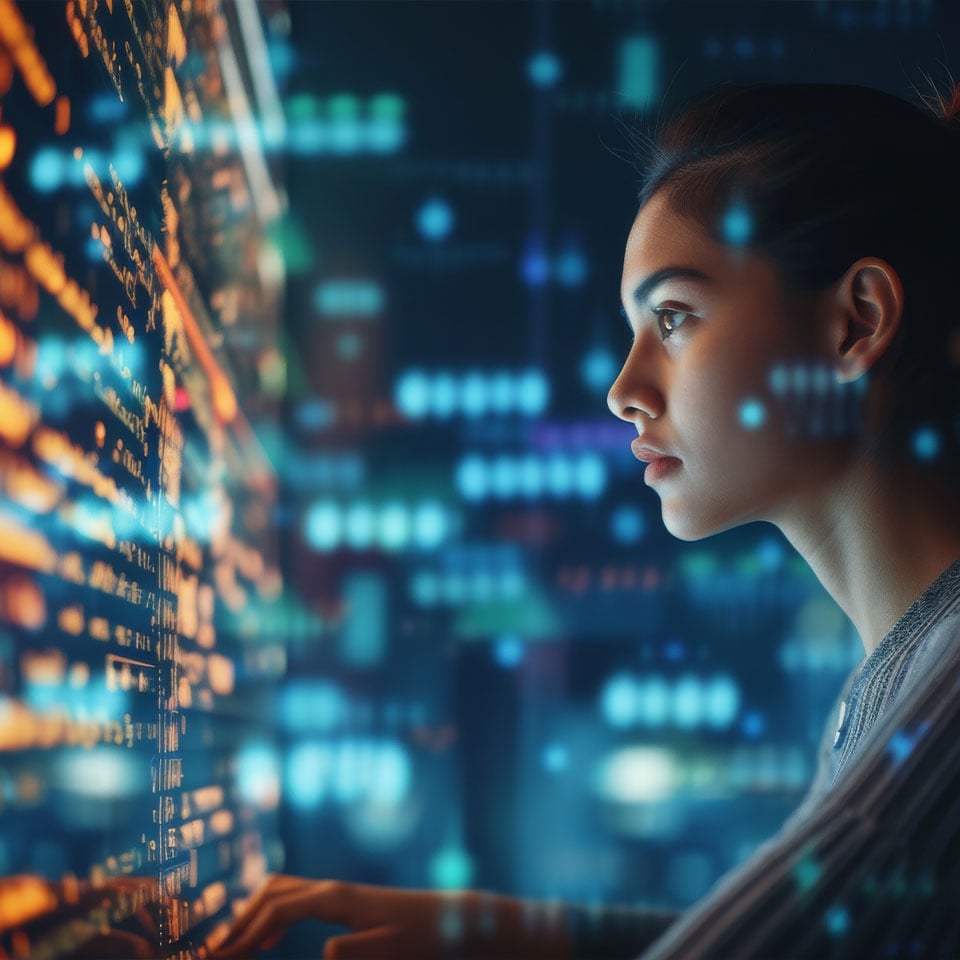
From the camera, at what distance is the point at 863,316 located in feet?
1.91

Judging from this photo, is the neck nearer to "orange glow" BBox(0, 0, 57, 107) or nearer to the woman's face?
the woman's face

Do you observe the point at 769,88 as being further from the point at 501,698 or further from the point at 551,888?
the point at 551,888

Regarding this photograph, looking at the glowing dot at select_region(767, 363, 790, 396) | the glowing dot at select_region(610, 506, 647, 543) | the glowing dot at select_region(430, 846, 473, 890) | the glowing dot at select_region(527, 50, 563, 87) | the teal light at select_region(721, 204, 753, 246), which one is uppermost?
the glowing dot at select_region(527, 50, 563, 87)

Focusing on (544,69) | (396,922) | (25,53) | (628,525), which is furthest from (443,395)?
(25,53)

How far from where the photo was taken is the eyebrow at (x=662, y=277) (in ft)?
1.95

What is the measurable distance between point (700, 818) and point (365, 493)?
539 mm

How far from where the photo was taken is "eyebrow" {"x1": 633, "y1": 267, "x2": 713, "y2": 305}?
1.95ft

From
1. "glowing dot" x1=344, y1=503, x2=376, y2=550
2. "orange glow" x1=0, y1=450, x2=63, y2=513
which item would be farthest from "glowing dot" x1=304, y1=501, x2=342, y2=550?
"orange glow" x1=0, y1=450, x2=63, y2=513

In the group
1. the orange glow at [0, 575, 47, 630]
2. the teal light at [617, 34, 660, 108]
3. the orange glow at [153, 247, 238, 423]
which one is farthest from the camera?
the teal light at [617, 34, 660, 108]

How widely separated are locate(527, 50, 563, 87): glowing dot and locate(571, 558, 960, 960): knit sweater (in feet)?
2.82

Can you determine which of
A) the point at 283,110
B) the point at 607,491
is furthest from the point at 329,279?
the point at 607,491

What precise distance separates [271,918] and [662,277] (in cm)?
49

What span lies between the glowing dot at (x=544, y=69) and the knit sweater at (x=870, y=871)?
858 mm

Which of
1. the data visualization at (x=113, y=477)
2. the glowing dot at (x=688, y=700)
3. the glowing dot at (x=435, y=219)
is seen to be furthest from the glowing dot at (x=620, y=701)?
the glowing dot at (x=435, y=219)
